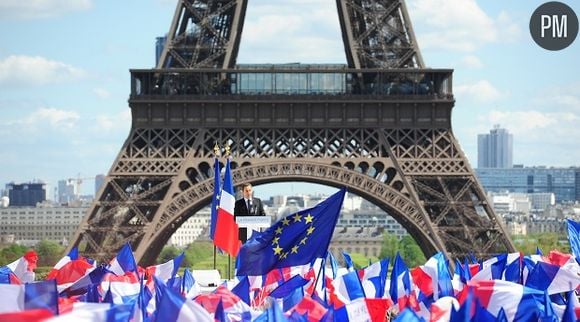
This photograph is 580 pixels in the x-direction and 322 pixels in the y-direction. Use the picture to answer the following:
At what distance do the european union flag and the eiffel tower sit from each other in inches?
1252

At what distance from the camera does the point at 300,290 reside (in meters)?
26.0

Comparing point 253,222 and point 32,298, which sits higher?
point 253,222

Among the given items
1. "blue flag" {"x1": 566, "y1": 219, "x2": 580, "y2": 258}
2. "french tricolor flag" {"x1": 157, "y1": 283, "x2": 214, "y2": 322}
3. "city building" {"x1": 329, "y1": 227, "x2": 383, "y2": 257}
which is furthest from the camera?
"city building" {"x1": 329, "y1": 227, "x2": 383, "y2": 257}

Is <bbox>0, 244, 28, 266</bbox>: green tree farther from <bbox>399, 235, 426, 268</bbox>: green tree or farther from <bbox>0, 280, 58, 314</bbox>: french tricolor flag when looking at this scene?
<bbox>0, 280, 58, 314</bbox>: french tricolor flag

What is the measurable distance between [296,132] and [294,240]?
113 ft

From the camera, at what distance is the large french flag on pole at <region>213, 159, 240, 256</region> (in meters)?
31.1

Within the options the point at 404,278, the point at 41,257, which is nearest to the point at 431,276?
the point at 404,278

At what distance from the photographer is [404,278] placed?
29594mm

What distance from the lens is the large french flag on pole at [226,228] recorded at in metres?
31.1

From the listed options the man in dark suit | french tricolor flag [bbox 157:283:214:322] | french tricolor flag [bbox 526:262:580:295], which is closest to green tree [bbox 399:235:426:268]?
the man in dark suit

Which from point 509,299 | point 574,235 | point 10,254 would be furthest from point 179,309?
point 10,254

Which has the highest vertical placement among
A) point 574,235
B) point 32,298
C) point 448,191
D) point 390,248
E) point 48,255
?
point 448,191

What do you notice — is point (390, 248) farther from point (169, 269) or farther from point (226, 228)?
point (226, 228)

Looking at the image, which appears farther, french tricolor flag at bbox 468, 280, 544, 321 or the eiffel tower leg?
the eiffel tower leg
